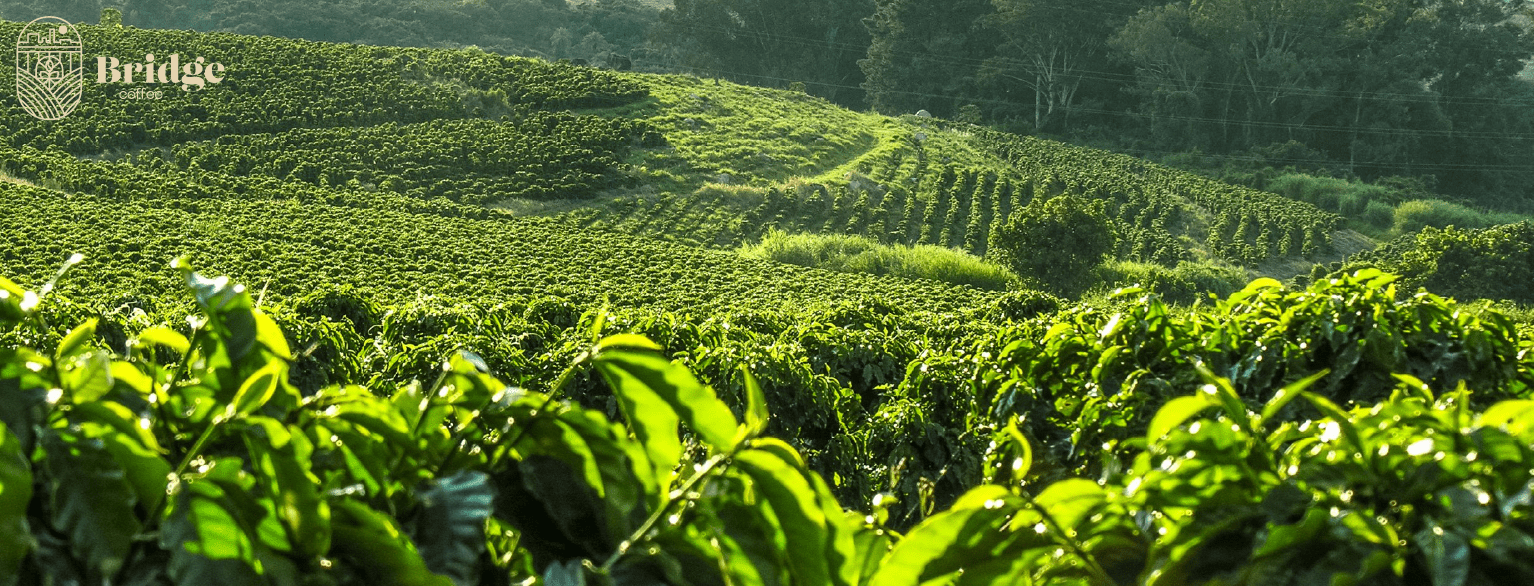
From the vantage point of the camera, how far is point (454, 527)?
3.42ft

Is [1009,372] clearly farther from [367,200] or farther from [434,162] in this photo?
[434,162]

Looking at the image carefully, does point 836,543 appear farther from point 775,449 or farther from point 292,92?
point 292,92

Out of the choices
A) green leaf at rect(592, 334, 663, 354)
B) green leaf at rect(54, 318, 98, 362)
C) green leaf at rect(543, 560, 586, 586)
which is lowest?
green leaf at rect(543, 560, 586, 586)

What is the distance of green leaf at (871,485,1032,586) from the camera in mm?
1089

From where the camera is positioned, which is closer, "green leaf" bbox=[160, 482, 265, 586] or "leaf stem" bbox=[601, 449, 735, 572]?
"green leaf" bbox=[160, 482, 265, 586]

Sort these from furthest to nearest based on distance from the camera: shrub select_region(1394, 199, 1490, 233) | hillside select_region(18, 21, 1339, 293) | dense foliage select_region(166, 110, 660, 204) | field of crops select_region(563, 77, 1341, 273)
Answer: shrub select_region(1394, 199, 1490, 233) → field of crops select_region(563, 77, 1341, 273) → hillside select_region(18, 21, 1339, 293) → dense foliage select_region(166, 110, 660, 204)

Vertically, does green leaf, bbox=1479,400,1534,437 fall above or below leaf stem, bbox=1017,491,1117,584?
above

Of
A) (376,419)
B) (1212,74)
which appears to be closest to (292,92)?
(376,419)

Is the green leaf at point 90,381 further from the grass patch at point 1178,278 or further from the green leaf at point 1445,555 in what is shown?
the grass patch at point 1178,278

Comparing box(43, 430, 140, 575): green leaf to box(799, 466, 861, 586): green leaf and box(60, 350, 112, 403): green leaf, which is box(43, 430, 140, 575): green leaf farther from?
box(799, 466, 861, 586): green leaf

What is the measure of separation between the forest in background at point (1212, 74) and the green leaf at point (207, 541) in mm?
34817

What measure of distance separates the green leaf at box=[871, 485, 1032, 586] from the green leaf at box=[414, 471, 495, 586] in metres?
0.37

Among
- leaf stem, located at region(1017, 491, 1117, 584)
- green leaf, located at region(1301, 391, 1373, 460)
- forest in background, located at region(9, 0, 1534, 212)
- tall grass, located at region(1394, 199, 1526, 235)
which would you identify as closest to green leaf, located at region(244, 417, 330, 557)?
leaf stem, located at region(1017, 491, 1117, 584)

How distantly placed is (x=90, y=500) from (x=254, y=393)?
15cm
